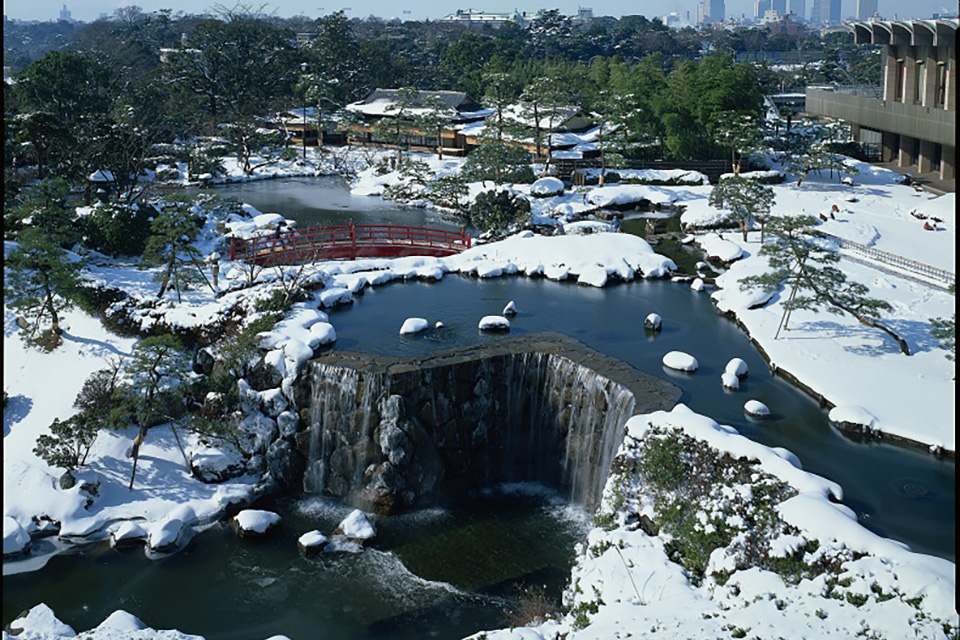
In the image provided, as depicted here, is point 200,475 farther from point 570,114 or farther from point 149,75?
point 149,75

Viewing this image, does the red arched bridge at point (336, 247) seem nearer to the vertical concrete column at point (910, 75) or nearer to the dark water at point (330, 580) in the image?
the dark water at point (330, 580)

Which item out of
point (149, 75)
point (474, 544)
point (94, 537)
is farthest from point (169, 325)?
point (149, 75)

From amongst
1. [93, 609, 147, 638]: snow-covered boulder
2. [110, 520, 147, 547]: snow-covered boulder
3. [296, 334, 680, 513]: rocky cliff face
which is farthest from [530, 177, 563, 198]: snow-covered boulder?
[93, 609, 147, 638]: snow-covered boulder

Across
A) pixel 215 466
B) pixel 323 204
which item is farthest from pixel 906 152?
pixel 215 466

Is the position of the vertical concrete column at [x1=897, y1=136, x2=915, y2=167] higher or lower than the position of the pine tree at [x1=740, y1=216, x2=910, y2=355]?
higher

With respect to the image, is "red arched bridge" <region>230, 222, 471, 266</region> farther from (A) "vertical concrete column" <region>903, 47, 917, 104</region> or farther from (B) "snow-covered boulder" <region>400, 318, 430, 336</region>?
(A) "vertical concrete column" <region>903, 47, 917, 104</region>

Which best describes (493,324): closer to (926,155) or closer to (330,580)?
(330,580)
